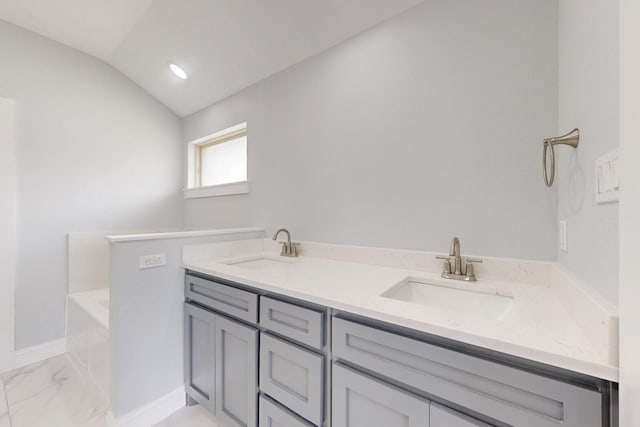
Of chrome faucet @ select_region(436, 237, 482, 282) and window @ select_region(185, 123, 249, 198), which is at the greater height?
window @ select_region(185, 123, 249, 198)

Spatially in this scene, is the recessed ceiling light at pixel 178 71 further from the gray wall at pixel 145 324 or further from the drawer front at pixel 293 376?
the drawer front at pixel 293 376

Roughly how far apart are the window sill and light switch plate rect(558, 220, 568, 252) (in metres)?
1.97

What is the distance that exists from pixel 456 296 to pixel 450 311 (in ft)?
1.25

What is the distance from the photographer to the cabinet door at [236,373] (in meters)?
1.22

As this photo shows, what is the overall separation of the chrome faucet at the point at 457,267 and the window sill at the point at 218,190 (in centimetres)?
162

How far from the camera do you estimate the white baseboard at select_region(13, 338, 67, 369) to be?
78.0 inches

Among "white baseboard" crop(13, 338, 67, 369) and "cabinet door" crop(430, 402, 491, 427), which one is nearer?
"cabinet door" crop(430, 402, 491, 427)

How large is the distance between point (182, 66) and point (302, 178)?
4.83 feet

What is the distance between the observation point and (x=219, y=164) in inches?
107

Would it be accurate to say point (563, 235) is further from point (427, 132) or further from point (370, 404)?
point (370, 404)

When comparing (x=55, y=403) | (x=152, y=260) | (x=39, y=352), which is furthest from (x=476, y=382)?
(x=39, y=352)

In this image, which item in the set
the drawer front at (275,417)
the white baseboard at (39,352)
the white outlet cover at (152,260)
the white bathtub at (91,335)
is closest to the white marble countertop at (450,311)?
the white outlet cover at (152,260)

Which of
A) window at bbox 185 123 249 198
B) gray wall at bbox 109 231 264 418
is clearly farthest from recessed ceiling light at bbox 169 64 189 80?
gray wall at bbox 109 231 264 418

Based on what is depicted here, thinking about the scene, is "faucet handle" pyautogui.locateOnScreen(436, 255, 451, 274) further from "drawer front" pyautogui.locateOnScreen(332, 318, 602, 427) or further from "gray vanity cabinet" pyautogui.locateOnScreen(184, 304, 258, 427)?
"gray vanity cabinet" pyautogui.locateOnScreen(184, 304, 258, 427)
